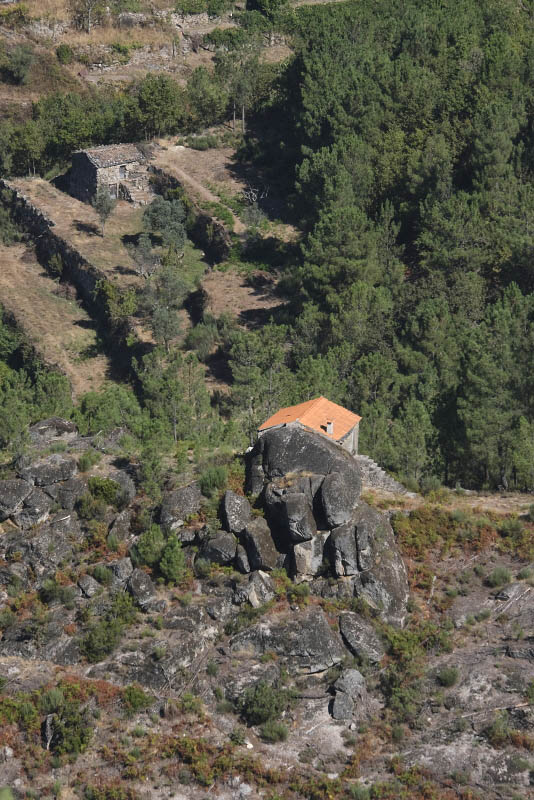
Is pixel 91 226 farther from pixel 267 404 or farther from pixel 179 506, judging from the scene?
pixel 179 506

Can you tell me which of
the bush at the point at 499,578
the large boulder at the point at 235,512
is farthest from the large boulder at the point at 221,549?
the bush at the point at 499,578

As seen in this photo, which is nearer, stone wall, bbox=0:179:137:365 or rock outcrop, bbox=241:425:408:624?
rock outcrop, bbox=241:425:408:624

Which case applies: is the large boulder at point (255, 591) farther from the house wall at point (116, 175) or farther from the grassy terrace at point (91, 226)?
the house wall at point (116, 175)

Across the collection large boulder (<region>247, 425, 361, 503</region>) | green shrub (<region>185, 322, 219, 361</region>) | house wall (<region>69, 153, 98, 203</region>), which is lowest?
green shrub (<region>185, 322, 219, 361</region>)

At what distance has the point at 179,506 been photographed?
5959 cm

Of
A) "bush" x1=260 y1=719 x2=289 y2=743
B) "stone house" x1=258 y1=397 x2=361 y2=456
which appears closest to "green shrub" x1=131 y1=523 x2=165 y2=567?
"stone house" x1=258 y1=397 x2=361 y2=456

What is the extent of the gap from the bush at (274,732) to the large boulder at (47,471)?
748 inches

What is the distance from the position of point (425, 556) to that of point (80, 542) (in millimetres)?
18043

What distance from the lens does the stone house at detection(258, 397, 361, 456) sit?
200ft

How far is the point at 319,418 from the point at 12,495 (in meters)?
17.1

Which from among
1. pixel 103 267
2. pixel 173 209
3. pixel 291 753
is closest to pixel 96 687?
pixel 291 753

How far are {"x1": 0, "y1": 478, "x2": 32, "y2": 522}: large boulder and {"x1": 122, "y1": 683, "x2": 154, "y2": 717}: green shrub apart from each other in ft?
43.3

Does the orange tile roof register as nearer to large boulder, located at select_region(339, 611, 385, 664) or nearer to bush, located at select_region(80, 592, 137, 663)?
large boulder, located at select_region(339, 611, 385, 664)

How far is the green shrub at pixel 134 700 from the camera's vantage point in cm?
5072
